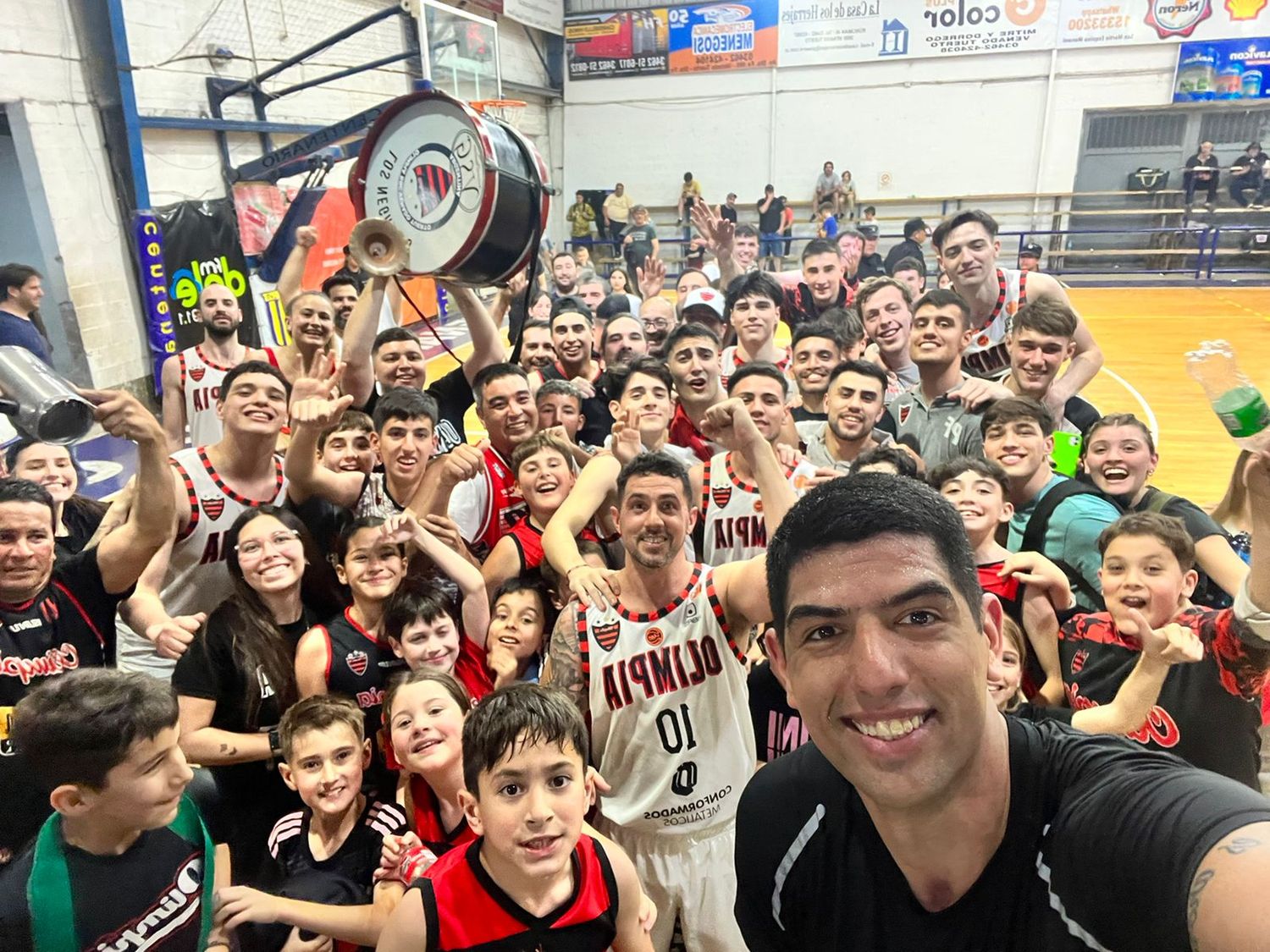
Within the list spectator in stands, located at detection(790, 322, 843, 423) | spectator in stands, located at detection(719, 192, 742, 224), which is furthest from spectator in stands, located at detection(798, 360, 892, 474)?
spectator in stands, located at detection(719, 192, 742, 224)

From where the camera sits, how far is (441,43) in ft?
41.2

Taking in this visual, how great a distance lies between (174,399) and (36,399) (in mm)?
3291

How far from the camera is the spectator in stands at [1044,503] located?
3.17 m

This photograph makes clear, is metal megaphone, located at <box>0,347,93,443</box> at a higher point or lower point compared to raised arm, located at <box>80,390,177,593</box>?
higher

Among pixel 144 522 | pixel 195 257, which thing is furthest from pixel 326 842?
pixel 195 257

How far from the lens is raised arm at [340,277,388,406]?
13.1ft

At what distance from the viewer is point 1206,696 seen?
8.02ft

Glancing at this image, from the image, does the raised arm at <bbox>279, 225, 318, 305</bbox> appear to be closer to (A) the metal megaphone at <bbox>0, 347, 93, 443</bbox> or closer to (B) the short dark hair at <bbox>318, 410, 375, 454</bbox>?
(B) the short dark hair at <bbox>318, 410, 375, 454</bbox>

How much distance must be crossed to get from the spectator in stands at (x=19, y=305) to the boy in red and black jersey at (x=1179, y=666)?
6513 millimetres

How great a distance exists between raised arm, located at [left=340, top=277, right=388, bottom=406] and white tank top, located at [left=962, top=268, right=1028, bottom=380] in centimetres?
362

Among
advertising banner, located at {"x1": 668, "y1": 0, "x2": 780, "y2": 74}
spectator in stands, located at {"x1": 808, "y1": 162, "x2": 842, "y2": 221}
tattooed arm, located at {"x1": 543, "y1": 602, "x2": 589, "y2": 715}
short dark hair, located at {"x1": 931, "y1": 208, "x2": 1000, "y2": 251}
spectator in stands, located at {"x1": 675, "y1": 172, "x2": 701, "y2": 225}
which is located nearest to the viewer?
tattooed arm, located at {"x1": 543, "y1": 602, "x2": 589, "y2": 715}

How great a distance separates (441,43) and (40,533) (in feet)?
39.8

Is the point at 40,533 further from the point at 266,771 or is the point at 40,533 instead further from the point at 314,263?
the point at 314,263

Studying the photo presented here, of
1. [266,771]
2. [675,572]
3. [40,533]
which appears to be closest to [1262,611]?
[675,572]
